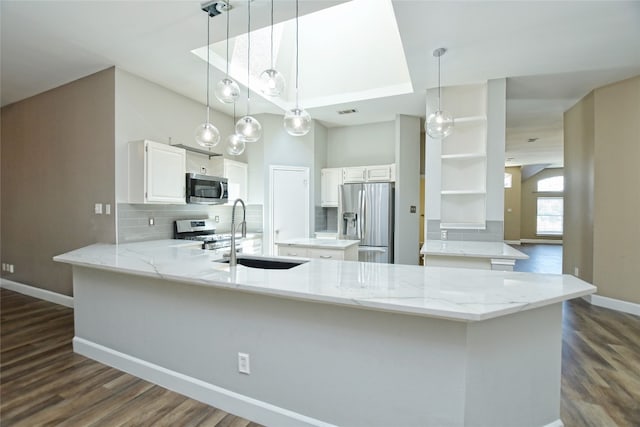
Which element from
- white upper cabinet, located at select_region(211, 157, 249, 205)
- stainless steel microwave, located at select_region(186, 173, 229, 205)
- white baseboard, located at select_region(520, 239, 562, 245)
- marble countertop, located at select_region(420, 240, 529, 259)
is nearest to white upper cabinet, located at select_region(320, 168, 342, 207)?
white upper cabinet, located at select_region(211, 157, 249, 205)

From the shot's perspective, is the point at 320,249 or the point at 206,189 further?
the point at 206,189

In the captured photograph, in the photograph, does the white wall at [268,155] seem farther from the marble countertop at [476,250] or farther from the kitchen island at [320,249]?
the marble countertop at [476,250]

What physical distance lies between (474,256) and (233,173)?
3518 millimetres

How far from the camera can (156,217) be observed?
3691mm

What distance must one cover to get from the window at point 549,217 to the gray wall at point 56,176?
13205 millimetres

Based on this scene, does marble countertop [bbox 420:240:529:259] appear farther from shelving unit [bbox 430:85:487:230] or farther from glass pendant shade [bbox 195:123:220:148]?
glass pendant shade [bbox 195:123:220:148]

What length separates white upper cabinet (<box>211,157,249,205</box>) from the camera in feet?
14.7

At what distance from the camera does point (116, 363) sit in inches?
90.0

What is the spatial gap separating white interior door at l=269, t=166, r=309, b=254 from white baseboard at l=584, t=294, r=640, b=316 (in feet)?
13.5

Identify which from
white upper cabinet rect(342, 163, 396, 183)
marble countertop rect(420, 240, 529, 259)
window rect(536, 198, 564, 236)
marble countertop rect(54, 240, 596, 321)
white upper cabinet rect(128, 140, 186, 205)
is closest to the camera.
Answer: marble countertop rect(54, 240, 596, 321)

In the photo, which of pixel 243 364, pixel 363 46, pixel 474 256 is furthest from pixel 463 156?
pixel 243 364

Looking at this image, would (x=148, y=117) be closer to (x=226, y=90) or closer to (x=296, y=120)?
(x=226, y=90)

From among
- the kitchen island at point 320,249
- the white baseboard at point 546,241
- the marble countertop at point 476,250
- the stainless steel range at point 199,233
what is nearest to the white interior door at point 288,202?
the stainless steel range at point 199,233

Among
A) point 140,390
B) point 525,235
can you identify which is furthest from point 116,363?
point 525,235
